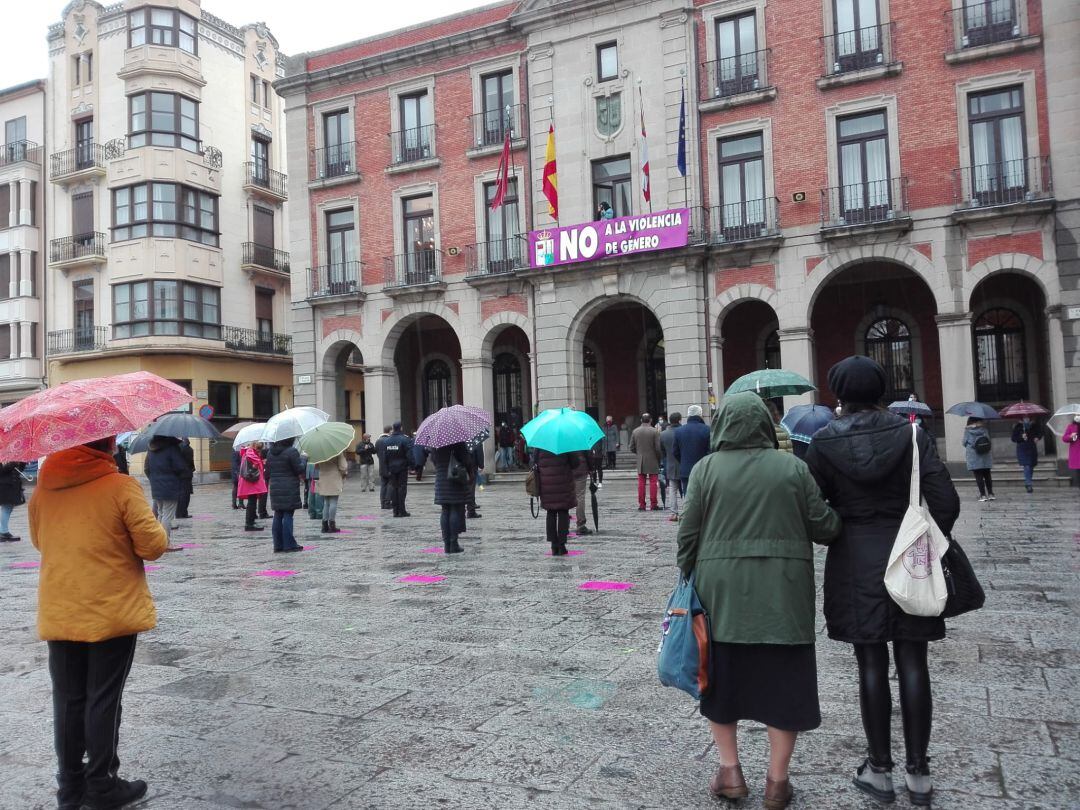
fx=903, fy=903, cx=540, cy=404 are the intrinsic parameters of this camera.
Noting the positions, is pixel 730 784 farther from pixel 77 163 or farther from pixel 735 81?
pixel 77 163

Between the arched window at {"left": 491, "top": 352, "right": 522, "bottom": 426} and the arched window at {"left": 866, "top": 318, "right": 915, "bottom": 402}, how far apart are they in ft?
36.3

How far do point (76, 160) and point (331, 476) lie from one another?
89.4ft

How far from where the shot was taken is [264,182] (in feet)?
121

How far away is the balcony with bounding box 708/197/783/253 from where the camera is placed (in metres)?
22.4

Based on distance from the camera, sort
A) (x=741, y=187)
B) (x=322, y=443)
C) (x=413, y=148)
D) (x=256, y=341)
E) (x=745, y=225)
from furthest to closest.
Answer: (x=256, y=341) < (x=413, y=148) < (x=741, y=187) < (x=745, y=225) < (x=322, y=443)

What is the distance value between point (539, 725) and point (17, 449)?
9.06 ft

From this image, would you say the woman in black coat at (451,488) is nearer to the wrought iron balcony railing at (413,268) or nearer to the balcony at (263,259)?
the wrought iron balcony railing at (413,268)

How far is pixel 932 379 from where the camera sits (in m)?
23.8

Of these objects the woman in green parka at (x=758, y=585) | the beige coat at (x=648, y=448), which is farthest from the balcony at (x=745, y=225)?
the woman in green parka at (x=758, y=585)

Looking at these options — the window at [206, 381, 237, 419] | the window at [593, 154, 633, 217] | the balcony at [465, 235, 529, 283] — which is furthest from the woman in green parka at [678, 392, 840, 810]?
the window at [206, 381, 237, 419]

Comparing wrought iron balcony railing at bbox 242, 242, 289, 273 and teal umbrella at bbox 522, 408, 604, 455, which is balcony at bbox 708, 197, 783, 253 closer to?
teal umbrella at bbox 522, 408, 604, 455

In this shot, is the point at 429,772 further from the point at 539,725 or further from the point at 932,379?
the point at 932,379

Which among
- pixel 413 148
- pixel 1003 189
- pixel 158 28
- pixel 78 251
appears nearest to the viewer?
pixel 1003 189

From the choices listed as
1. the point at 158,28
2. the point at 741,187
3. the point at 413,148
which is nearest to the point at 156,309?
the point at 158,28
